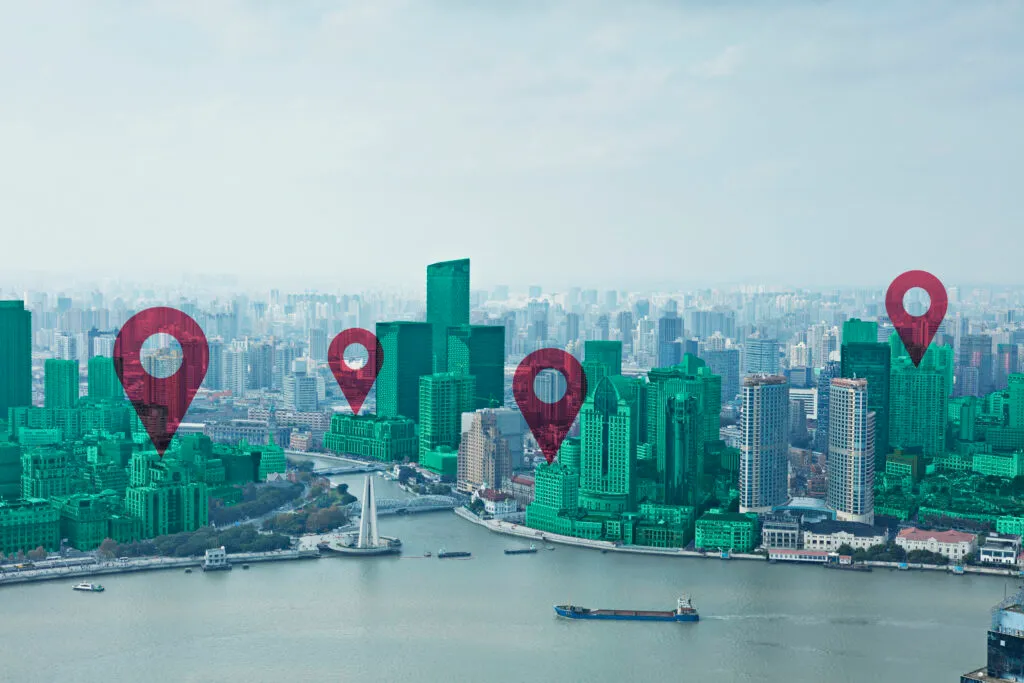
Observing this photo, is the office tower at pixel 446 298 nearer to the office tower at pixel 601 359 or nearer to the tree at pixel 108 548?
the office tower at pixel 601 359

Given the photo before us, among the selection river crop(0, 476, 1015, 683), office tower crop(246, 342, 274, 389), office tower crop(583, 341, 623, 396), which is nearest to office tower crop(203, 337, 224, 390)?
office tower crop(246, 342, 274, 389)

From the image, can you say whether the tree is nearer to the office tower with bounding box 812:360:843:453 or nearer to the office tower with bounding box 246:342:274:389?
the office tower with bounding box 812:360:843:453

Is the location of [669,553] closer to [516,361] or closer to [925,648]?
[925,648]

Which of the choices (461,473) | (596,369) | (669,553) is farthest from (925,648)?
(596,369)

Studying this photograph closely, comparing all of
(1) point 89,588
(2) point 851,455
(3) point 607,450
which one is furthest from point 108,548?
(2) point 851,455

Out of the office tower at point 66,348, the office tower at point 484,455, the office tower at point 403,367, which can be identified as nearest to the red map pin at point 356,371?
the office tower at point 403,367

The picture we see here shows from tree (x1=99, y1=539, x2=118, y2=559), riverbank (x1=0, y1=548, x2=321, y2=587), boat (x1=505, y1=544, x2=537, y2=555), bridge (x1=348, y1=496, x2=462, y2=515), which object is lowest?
riverbank (x1=0, y1=548, x2=321, y2=587)

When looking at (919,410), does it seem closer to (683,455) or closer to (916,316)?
(683,455)
